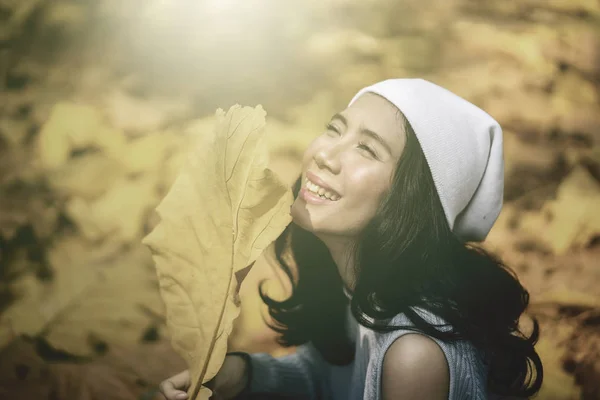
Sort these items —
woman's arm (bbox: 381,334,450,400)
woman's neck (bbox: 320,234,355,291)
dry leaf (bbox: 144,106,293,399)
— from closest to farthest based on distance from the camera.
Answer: dry leaf (bbox: 144,106,293,399) → woman's arm (bbox: 381,334,450,400) → woman's neck (bbox: 320,234,355,291)

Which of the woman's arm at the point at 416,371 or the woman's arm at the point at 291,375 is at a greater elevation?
the woman's arm at the point at 416,371

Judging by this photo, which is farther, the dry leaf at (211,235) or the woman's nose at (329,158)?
the woman's nose at (329,158)

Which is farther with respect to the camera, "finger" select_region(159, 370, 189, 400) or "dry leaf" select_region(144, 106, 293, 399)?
"finger" select_region(159, 370, 189, 400)

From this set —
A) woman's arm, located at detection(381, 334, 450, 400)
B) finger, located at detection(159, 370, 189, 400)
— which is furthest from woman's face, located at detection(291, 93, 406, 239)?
finger, located at detection(159, 370, 189, 400)

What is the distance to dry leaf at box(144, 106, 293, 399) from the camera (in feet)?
1.62

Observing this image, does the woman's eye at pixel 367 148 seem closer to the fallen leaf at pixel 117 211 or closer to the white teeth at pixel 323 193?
the white teeth at pixel 323 193

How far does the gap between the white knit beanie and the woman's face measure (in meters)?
0.03

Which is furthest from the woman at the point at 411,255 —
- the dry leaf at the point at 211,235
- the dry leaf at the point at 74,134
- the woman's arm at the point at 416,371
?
the dry leaf at the point at 74,134

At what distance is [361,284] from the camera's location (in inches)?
29.6

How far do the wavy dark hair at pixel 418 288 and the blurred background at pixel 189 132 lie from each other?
38 millimetres

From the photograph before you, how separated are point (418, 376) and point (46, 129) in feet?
2.03

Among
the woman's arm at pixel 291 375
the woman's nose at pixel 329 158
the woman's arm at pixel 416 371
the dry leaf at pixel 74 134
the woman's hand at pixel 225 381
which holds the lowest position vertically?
the woman's arm at pixel 291 375

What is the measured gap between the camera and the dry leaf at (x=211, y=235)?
492 millimetres

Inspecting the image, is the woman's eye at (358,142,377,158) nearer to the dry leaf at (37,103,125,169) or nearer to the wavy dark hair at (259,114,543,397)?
the wavy dark hair at (259,114,543,397)
